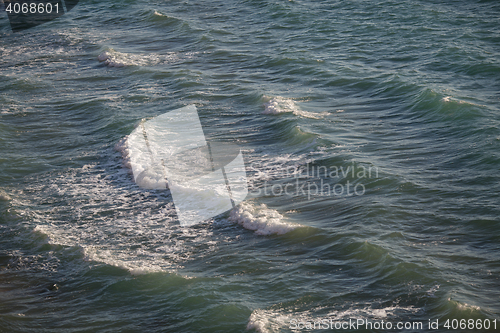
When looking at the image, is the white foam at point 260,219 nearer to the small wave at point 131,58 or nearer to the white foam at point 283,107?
the white foam at point 283,107

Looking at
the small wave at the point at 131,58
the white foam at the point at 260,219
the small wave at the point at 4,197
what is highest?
the small wave at the point at 131,58

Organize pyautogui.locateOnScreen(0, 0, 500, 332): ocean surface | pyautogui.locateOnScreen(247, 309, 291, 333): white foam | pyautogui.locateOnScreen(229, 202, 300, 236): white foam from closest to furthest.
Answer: pyautogui.locateOnScreen(247, 309, 291, 333): white foam < pyautogui.locateOnScreen(0, 0, 500, 332): ocean surface < pyautogui.locateOnScreen(229, 202, 300, 236): white foam

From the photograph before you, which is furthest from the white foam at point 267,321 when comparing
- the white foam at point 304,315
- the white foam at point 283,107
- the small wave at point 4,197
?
the white foam at point 283,107

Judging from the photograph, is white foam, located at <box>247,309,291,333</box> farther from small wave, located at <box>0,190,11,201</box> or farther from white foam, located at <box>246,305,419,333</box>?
small wave, located at <box>0,190,11,201</box>

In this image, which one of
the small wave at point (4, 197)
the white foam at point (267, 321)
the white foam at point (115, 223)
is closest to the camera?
the white foam at point (267, 321)

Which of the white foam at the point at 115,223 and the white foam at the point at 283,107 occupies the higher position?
the white foam at the point at 283,107

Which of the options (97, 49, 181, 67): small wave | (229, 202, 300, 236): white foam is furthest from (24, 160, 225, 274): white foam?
(97, 49, 181, 67): small wave
